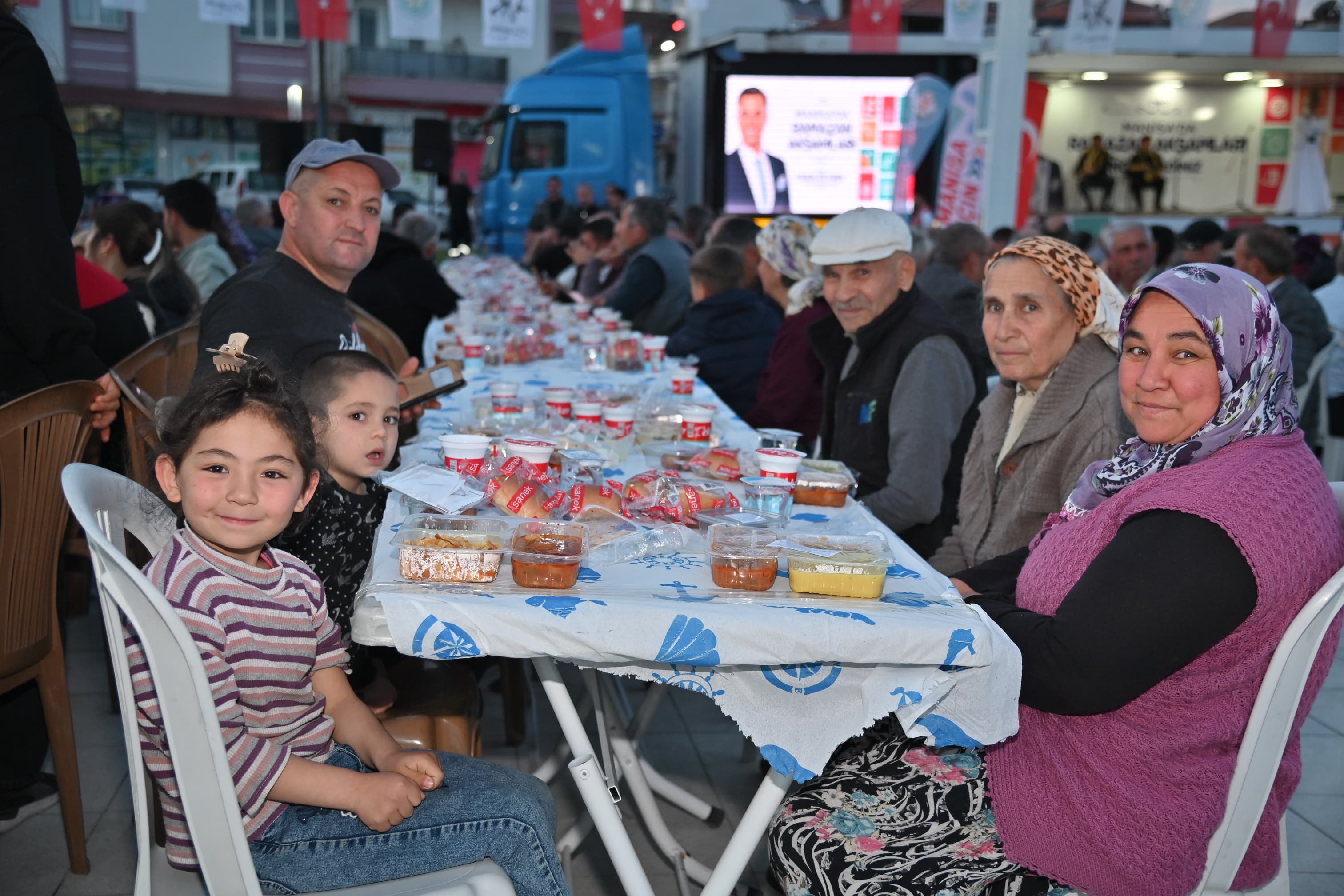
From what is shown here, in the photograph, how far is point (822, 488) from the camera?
2439 millimetres

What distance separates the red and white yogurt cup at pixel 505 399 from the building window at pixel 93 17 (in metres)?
25.7

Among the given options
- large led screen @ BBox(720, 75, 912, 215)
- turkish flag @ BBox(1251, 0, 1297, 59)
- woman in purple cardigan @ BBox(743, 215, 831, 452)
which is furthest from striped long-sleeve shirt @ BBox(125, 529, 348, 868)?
large led screen @ BBox(720, 75, 912, 215)

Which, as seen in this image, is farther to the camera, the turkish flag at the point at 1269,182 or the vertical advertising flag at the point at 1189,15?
the turkish flag at the point at 1269,182

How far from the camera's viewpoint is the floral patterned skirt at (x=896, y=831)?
67.6 inches

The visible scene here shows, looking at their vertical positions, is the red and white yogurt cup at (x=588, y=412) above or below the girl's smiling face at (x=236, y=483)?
below

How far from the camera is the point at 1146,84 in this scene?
54.3 ft

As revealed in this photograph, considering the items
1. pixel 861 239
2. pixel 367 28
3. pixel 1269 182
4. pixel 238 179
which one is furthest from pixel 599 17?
pixel 367 28

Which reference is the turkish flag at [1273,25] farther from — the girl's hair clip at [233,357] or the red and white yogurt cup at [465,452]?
the girl's hair clip at [233,357]

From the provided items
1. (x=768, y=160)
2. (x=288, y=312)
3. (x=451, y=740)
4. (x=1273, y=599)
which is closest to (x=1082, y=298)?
(x=1273, y=599)

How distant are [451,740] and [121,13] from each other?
1083 inches

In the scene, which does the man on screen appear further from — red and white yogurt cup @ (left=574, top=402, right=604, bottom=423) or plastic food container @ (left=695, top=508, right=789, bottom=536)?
plastic food container @ (left=695, top=508, right=789, bottom=536)

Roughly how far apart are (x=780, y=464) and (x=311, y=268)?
1.58 meters

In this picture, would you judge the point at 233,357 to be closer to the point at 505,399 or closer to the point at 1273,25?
the point at 505,399

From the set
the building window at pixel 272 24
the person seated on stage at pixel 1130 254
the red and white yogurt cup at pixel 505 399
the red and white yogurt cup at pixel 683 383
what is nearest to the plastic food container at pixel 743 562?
the red and white yogurt cup at pixel 505 399
